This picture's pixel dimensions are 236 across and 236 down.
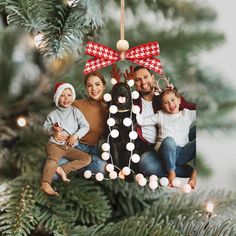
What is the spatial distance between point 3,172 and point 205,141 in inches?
19.5

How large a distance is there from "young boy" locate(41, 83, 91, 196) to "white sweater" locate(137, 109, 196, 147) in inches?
2.9

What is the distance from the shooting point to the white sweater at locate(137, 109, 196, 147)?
1.65 feet

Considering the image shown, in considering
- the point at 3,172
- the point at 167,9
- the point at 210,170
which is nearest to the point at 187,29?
the point at 167,9

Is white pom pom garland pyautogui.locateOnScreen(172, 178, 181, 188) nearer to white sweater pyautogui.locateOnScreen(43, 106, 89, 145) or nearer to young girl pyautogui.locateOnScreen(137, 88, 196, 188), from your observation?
young girl pyautogui.locateOnScreen(137, 88, 196, 188)

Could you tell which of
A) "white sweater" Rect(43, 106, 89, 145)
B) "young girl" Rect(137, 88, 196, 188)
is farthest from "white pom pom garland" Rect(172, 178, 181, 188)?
"white sweater" Rect(43, 106, 89, 145)

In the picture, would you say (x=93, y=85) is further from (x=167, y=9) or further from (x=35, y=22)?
(x=167, y=9)

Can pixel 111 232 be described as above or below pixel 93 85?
below

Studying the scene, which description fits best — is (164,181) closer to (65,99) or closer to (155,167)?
(155,167)

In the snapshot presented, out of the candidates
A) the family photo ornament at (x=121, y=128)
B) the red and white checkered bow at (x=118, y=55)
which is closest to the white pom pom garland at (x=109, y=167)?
the family photo ornament at (x=121, y=128)

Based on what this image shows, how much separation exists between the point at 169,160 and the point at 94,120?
0.09 meters

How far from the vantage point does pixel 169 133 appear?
0.50m

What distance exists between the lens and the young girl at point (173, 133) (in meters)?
0.50

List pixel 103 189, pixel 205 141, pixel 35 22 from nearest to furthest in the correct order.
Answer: pixel 35 22, pixel 103 189, pixel 205 141

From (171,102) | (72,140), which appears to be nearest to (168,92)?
(171,102)
